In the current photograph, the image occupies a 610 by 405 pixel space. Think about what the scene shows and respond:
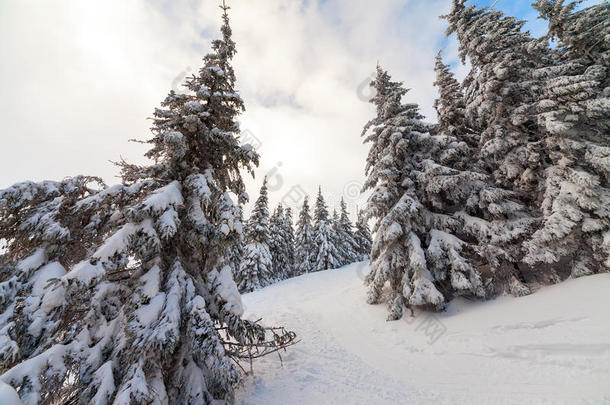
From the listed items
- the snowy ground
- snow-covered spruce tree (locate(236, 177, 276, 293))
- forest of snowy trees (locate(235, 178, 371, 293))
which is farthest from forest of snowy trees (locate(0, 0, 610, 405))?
snow-covered spruce tree (locate(236, 177, 276, 293))

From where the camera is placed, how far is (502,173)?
12.1m

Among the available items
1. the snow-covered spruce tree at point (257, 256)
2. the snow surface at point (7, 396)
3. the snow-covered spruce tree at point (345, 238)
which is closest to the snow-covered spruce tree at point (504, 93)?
the snow surface at point (7, 396)

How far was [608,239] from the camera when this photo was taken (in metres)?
8.41

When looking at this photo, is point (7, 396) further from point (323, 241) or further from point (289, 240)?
point (289, 240)

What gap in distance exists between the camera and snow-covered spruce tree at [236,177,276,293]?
28359mm

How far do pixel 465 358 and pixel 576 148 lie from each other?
30.9 feet

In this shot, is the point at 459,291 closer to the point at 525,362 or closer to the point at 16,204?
the point at 525,362

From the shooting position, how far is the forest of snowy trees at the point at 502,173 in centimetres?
947

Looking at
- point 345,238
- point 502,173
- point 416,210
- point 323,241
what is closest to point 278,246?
point 323,241

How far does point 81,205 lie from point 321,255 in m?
31.9

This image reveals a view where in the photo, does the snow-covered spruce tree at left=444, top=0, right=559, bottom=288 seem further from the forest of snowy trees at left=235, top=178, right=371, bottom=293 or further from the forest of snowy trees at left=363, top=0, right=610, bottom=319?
the forest of snowy trees at left=235, top=178, right=371, bottom=293

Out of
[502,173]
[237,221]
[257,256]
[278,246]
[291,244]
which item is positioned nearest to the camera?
[237,221]

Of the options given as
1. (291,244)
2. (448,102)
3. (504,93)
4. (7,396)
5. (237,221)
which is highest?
(448,102)

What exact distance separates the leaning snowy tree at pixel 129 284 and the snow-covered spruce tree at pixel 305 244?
103ft
